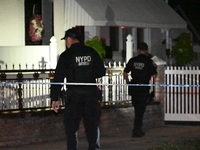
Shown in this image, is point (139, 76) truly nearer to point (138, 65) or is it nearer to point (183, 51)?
point (138, 65)

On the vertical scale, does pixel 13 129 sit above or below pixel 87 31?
below

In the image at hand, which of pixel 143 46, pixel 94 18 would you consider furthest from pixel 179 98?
pixel 94 18

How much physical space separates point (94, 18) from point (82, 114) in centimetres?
906

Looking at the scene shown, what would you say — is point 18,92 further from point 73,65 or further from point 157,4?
point 157,4

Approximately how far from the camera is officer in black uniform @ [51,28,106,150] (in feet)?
30.6

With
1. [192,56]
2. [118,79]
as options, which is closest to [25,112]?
[118,79]

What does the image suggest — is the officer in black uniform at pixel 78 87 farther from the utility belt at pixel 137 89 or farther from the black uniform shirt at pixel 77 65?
the utility belt at pixel 137 89

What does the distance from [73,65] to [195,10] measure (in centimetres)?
2852

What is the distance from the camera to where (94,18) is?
18281mm

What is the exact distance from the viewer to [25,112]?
40.4ft

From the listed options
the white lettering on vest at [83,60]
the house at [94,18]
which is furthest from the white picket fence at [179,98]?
the white lettering on vest at [83,60]

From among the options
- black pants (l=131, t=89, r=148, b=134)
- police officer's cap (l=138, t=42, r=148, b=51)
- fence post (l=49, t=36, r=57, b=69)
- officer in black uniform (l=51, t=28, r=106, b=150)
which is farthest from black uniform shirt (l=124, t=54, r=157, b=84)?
fence post (l=49, t=36, r=57, b=69)

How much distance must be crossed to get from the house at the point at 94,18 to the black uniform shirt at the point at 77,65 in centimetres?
749

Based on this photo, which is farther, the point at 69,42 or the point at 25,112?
the point at 25,112
